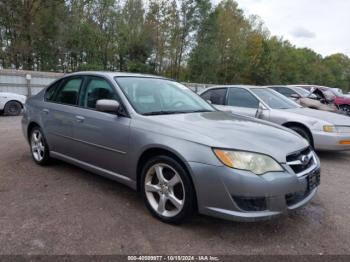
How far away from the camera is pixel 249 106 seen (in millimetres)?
6848

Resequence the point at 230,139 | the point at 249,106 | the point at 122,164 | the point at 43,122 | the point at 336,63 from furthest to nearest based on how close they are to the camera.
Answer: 1. the point at 336,63
2. the point at 249,106
3. the point at 43,122
4. the point at 122,164
5. the point at 230,139

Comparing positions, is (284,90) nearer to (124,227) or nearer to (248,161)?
(248,161)

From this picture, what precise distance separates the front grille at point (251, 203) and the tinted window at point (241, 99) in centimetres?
438

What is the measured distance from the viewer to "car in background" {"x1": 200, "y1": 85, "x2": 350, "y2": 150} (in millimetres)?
5715

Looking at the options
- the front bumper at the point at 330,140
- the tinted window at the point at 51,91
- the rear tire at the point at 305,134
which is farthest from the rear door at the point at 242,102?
the tinted window at the point at 51,91

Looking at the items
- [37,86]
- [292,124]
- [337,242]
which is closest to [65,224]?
[337,242]

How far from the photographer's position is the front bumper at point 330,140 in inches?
223

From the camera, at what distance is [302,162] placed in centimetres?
294

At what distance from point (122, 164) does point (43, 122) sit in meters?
1.91

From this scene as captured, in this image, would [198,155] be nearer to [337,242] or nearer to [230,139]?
[230,139]

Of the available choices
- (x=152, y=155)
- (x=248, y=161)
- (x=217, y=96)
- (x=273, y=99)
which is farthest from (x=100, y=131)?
(x=273, y=99)

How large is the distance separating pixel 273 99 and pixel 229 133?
447 cm

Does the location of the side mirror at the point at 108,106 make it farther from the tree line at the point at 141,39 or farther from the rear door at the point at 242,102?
the tree line at the point at 141,39

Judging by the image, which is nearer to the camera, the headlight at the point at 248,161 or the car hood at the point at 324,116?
the headlight at the point at 248,161
